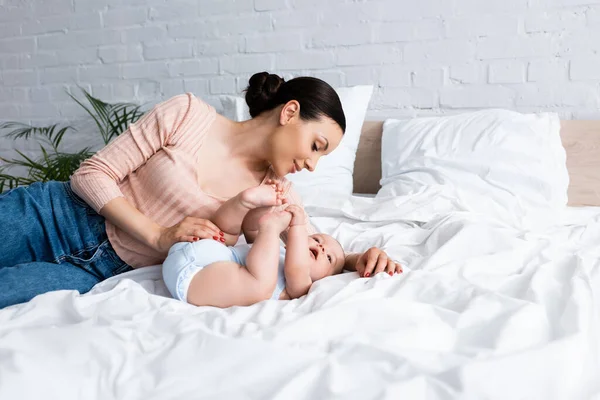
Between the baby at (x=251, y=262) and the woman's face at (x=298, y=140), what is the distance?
76 mm

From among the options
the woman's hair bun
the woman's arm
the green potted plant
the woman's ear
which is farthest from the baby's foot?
the green potted plant

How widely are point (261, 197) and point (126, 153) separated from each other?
0.39 metres

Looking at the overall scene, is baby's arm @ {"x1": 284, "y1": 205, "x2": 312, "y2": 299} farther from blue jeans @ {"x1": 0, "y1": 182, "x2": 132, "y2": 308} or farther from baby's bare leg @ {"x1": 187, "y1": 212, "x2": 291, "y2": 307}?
blue jeans @ {"x1": 0, "y1": 182, "x2": 132, "y2": 308}

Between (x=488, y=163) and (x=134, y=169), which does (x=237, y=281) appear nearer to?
(x=134, y=169)

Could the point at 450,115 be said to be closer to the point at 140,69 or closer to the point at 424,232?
the point at 424,232

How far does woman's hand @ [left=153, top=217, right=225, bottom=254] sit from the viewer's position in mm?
1322

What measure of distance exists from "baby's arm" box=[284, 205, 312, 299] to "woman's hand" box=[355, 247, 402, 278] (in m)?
0.13

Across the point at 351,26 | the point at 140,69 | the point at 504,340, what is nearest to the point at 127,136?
the point at 504,340

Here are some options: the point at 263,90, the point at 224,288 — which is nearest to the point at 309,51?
the point at 263,90

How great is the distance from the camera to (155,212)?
4.86 ft

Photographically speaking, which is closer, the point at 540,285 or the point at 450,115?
the point at 540,285

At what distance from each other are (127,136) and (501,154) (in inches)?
54.2

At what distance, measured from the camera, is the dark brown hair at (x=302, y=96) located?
4.92 feet

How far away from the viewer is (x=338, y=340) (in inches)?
36.4
